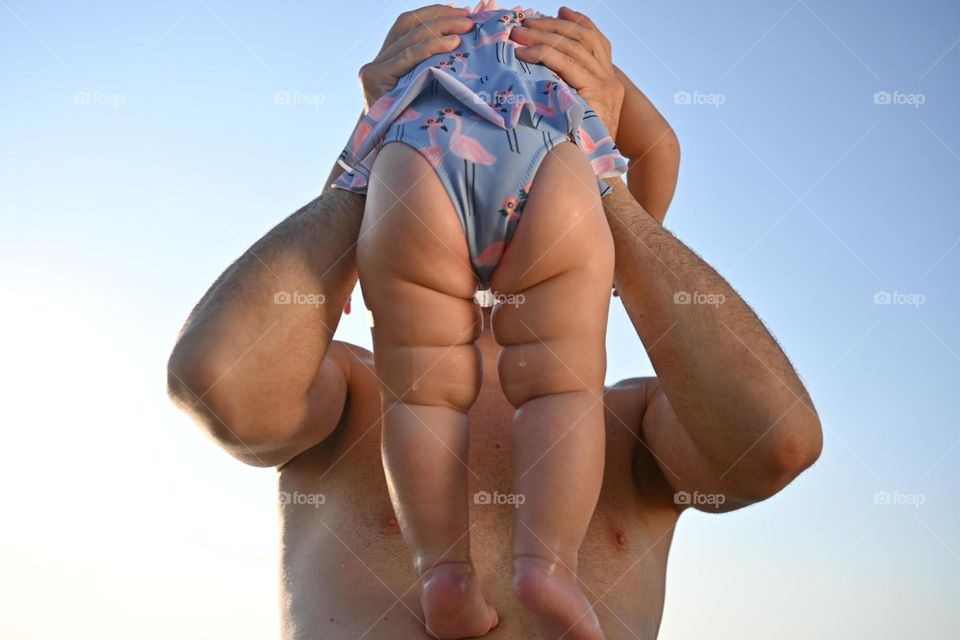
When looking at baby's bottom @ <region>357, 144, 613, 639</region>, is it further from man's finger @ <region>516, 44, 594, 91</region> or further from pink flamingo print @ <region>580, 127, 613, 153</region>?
man's finger @ <region>516, 44, 594, 91</region>

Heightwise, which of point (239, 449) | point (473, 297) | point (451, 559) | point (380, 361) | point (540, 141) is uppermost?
point (540, 141)

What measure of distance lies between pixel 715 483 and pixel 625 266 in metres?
0.54

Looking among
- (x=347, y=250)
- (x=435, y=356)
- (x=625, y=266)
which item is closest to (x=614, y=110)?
(x=625, y=266)

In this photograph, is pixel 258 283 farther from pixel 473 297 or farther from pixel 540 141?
pixel 540 141

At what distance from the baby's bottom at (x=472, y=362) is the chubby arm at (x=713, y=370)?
0.30 meters

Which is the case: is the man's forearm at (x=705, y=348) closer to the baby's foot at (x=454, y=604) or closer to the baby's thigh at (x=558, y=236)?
the baby's thigh at (x=558, y=236)

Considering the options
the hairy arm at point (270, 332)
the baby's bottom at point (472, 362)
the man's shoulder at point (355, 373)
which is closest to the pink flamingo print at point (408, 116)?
the baby's bottom at point (472, 362)

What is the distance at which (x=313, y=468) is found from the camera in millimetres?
2389

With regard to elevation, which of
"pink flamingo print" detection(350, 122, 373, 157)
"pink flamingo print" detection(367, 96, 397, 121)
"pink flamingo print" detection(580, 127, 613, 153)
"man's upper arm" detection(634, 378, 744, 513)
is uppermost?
"pink flamingo print" detection(367, 96, 397, 121)

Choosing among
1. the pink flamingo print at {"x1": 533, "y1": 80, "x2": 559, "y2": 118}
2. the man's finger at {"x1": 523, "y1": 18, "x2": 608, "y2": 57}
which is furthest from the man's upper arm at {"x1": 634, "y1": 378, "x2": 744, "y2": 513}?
the man's finger at {"x1": 523, "y1": 18, "x2": 608, "y2": 57}

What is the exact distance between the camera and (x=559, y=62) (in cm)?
209

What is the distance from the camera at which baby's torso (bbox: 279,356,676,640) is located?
210 centimetres

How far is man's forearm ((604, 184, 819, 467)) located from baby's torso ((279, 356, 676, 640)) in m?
0.42

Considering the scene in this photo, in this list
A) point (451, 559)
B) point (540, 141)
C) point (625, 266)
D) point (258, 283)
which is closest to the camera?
point (451, 559)
